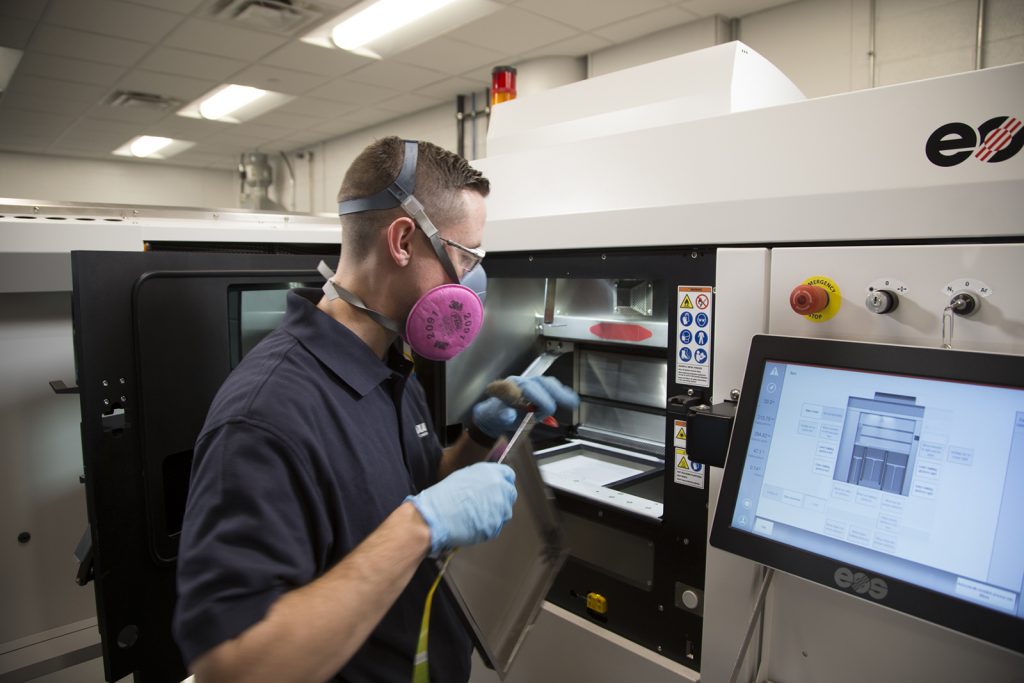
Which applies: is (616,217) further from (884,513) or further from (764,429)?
(884,513)

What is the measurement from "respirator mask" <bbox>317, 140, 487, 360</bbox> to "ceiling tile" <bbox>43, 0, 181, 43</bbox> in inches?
160

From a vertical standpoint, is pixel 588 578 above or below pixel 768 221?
below

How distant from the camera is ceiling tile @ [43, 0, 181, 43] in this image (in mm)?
3920

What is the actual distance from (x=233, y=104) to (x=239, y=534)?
678cm

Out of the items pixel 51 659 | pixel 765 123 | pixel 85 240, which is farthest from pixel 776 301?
pixel 51 659

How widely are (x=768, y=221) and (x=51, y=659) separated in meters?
2.01

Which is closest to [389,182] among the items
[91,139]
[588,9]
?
[588,9]

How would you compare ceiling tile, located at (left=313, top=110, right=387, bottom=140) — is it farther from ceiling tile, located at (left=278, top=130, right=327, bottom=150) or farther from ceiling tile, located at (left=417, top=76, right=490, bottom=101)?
ceiling tile, located at (left=417, top=76, right=490, bottom=101)

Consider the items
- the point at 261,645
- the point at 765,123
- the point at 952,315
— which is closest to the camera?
the point at 261,645

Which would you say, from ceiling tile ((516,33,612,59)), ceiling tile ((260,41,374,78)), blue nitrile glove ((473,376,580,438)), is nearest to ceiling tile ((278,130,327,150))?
ceiling tile ((260,41,374,78))

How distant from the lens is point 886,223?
89cm

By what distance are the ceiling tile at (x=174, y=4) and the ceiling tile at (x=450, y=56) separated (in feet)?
4.85

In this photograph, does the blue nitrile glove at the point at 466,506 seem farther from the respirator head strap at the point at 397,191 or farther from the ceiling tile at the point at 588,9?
the ceiling tile at the point at 588,9

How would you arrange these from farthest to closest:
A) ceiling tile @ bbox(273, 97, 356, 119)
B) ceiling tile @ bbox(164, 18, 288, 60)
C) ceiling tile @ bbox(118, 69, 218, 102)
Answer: ceiling tile @ bbox(273, 97, 356, 119) < ceiling tile @ bbox(118, 69, 218, 102) < ceiling tile @ bbox(164, 18, 288, 60)
